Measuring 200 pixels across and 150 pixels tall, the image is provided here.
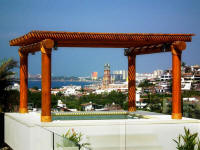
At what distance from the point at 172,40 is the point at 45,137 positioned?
15.0 ft

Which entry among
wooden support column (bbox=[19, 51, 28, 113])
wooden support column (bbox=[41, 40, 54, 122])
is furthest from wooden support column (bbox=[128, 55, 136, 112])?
wooden support column (bbox=[41, 40, 54, 122])

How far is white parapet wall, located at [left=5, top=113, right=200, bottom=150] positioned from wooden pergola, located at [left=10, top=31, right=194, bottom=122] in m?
0.43

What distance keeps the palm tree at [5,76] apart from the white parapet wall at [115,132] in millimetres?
3635

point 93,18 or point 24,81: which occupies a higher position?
point 93,18

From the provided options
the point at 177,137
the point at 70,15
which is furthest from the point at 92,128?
the point at 70,15

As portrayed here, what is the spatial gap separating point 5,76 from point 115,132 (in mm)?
5906

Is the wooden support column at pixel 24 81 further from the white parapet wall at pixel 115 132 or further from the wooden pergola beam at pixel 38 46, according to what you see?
the white parapet wall at pixel 115 132

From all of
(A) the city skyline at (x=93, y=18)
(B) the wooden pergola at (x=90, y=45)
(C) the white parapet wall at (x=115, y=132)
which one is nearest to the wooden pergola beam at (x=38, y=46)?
(B) the wooden pergola at (x=90, y=45)

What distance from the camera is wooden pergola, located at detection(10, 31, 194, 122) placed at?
10383 mm

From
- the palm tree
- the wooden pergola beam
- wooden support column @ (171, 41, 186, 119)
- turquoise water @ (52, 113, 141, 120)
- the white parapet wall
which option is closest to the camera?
the white parapet wall

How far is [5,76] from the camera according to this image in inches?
579

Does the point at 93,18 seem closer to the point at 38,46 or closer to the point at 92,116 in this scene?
the point at 92,116

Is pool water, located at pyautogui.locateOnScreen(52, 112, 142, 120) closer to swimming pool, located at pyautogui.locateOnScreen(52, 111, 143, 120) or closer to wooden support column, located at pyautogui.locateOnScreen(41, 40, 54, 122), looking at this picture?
swimming pool, located at pyautogui.locateOnScreen(52, 111, 143, 120)

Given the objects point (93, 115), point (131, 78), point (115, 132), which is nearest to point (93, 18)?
point (131, 78)
